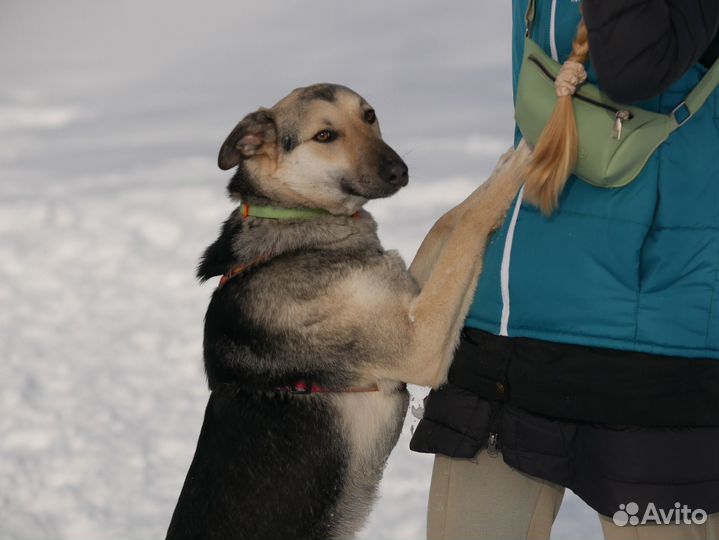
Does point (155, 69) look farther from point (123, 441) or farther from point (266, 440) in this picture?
point (266, 440)

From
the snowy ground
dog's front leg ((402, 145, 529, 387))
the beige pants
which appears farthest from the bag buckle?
the snowy ground

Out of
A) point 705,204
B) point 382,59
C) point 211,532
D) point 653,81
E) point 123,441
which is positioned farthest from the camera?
point 382,59

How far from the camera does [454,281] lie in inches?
91.0

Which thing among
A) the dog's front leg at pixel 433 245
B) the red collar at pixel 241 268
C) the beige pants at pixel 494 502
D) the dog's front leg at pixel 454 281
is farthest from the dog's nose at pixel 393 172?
the beige pants at pixel 494 502

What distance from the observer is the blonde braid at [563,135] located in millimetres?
1883

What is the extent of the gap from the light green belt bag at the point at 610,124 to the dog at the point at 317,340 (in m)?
0.42

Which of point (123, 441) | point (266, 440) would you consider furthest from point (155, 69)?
point (266, 440)

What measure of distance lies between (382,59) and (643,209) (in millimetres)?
6884

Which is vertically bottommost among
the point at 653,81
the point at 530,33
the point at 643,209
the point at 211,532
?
the point at 211,532

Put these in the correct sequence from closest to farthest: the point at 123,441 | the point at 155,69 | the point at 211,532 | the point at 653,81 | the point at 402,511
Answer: the point at 653,81 → the point at 211,532 → the point at 402,511 → the point at 123,441 → the point at 155,69

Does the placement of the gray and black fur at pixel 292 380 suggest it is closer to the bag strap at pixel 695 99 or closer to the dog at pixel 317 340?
the dog at pixel 317 340

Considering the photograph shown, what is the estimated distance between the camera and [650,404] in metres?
1.90

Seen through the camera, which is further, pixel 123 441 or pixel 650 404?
pixel 123 441

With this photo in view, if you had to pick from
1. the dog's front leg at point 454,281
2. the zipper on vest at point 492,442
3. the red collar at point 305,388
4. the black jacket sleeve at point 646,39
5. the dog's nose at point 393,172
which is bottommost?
the zipper on vest at point 492,442
